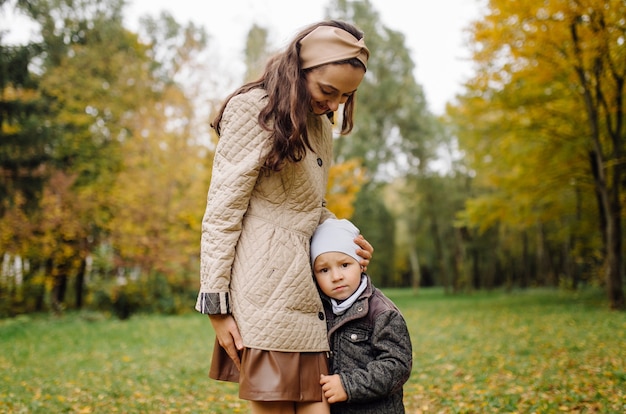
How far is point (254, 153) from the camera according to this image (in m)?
2.04

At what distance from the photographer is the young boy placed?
6.81ft

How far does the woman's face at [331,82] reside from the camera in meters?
2.06

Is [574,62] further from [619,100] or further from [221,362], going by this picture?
[221,362]

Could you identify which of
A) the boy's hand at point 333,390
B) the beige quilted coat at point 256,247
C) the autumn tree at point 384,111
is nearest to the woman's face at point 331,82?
the beige quilted coat at point 256,247

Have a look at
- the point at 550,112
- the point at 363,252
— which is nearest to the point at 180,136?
the point at 550,112

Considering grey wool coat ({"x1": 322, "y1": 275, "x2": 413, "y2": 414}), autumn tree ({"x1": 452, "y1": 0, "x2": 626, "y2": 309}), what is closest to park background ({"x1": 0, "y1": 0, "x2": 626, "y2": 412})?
autumn tree ({"x1": 452, "y1": 0, "x2": 626, "y2": 309})

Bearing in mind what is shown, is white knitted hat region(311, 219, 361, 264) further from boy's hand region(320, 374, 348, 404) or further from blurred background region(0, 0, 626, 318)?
blurred background region(0, 0, 626, 318)

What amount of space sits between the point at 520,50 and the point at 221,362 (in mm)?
11429

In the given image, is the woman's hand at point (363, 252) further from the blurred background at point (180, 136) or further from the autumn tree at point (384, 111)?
the autumn tree at point (384, 111)

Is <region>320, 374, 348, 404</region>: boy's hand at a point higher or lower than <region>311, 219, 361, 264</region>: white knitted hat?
lower

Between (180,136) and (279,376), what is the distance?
54.1ft

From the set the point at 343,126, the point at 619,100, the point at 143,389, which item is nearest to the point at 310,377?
the point at 343,126

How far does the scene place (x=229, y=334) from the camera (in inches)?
82.1

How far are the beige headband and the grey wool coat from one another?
0.98 meters
